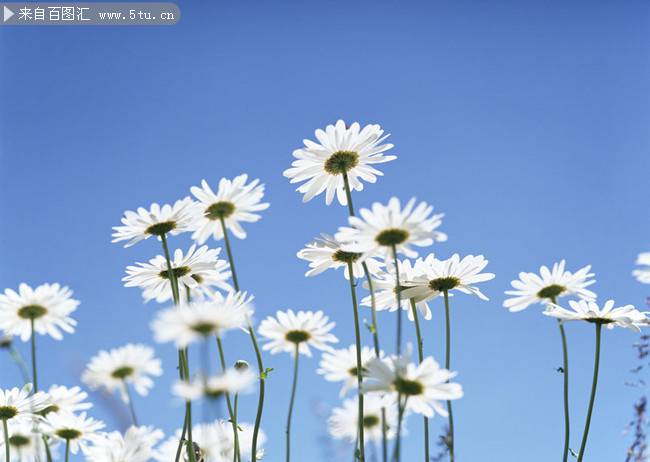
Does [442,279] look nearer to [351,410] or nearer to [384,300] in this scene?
[384,300]

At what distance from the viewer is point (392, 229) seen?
2.06m

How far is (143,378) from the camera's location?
2.44 metres

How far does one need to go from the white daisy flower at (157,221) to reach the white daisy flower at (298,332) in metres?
0.47

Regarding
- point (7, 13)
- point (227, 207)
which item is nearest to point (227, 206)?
point (227, 207)

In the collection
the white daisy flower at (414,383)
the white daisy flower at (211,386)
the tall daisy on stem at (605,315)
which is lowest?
the white daisy flower at (211,386)

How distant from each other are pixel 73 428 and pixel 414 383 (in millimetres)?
1382

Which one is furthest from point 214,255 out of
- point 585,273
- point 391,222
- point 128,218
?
point 585,273

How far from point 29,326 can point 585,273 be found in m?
2.01

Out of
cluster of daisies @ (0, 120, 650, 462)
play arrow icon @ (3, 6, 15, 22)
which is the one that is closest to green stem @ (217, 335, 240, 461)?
cluster of daisies @ (0, 120, 650, 462)

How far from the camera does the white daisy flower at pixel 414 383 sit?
1.77 m

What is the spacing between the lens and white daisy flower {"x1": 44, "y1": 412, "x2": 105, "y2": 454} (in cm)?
256

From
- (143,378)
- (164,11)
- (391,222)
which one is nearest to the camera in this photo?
(391,222)

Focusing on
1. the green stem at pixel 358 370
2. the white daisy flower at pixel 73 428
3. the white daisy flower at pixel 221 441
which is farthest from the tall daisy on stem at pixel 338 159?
the white daisy flower at pixel 73 428

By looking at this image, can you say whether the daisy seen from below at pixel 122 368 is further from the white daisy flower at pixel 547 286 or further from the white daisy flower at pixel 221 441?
the white daisy flower at pixel 547 286
